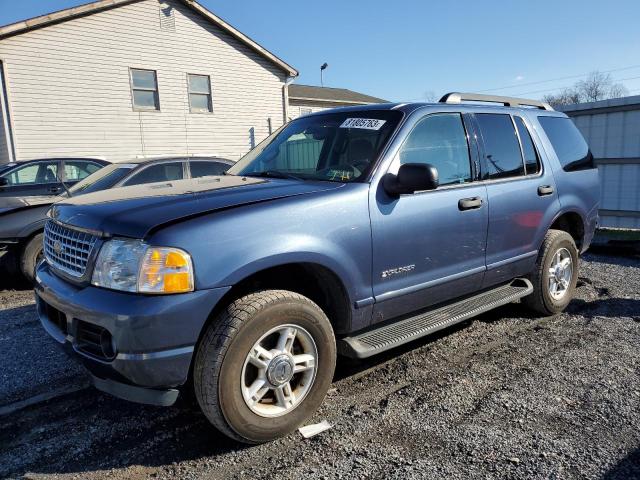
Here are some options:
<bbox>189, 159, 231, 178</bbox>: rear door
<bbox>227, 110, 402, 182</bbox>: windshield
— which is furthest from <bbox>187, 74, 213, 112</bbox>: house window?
<bbox>227, 110, 402, 182</bbox>: windshield

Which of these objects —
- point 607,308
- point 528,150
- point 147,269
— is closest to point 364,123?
point 528,150

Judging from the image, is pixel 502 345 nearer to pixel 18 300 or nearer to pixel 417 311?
pixel 417 311

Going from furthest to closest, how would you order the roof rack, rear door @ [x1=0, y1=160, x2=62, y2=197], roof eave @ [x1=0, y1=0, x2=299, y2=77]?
1. roof eave @ [x1=0, y1=0, x2=299, y2=77]
2. rear door @ [x1=0, y1=160, x2=62, y2=197]
3. the roof rack

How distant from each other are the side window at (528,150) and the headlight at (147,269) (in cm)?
333

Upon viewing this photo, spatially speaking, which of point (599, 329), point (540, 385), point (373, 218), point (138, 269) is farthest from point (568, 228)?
point (138, 269)

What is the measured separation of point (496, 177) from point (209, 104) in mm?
14787

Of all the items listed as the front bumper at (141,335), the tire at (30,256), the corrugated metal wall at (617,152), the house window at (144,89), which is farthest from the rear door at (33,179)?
the corrugated metal wall at (617,152)

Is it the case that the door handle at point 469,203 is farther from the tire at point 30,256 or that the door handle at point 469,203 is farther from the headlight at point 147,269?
the tire at point 30,256

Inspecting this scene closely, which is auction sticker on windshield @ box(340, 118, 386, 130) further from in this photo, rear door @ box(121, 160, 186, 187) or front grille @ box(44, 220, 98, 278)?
rear door @ box(121, 160, 186, 187)

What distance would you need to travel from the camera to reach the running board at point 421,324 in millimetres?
3238

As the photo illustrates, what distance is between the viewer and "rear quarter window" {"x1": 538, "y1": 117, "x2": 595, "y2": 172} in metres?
4.98

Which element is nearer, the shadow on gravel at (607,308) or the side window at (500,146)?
the side window at (500,146)

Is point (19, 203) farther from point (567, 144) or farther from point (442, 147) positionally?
point (567, 144)

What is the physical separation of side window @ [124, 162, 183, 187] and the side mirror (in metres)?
4.17
